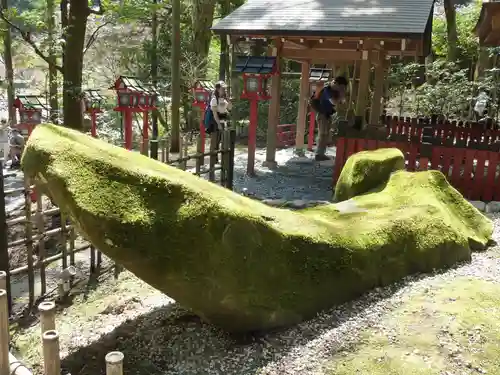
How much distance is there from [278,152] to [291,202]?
227 inches

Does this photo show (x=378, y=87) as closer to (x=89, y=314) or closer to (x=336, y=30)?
(x=336, y=30)

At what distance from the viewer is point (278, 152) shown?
13.6 meters

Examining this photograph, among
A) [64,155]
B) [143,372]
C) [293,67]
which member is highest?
[293,67]

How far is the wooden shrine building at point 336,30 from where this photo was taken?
9039 millimetres

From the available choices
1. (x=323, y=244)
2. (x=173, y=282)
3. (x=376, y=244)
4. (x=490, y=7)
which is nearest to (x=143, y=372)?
(x=173, y=282)

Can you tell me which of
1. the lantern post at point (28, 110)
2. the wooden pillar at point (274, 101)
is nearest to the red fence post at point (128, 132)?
the lantern post at point (28, 110)

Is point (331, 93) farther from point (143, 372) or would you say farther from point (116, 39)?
point (116, 39)

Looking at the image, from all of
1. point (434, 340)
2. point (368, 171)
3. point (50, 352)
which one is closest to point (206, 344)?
point (50, 352)

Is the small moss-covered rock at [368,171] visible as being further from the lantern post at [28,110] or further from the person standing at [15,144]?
the person standing at [15,144]

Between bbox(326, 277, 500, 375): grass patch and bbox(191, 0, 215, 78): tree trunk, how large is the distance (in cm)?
1473

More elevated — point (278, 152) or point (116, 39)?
point (116, 39)

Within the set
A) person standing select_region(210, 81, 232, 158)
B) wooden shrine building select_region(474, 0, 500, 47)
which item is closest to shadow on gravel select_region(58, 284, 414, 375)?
person standing select_region(210, 81, 232, 158)

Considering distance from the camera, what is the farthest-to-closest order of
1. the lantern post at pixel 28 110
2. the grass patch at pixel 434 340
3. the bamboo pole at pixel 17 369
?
the lantern post at pixel 28 110 → the grass patch at pixel 434 340 → the bamboo pole at pixel 17 369

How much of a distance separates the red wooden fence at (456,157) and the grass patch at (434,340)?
4.07m
